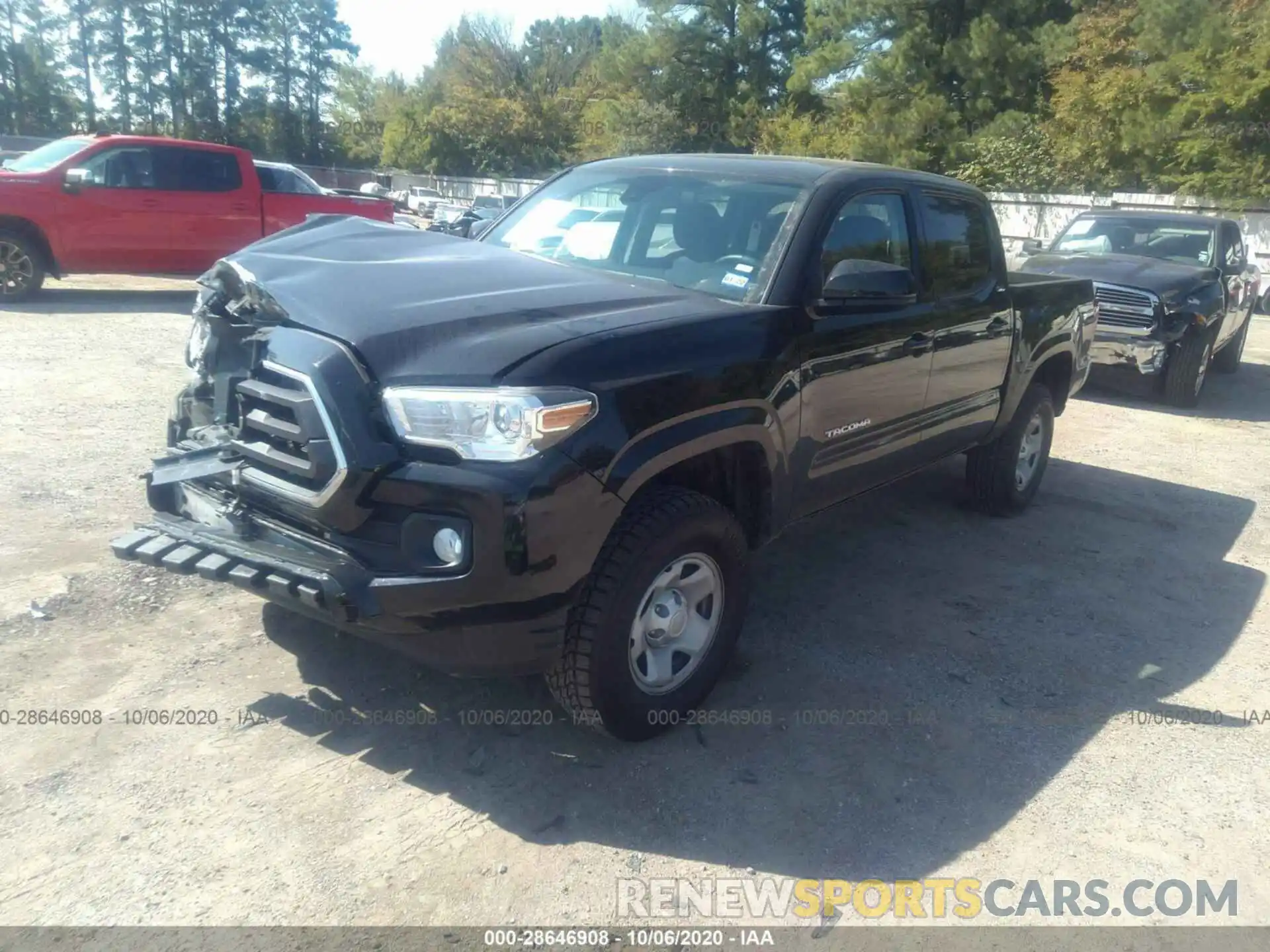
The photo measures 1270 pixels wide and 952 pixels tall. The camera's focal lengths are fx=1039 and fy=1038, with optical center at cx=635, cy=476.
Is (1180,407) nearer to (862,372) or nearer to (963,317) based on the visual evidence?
(963,317)

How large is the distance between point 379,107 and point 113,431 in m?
73.7

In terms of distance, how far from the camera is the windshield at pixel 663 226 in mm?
4129

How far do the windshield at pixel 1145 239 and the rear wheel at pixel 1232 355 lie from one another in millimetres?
1461

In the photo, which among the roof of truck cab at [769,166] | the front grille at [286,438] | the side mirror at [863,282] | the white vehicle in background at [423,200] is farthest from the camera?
the white vehicle in background at [423,200]

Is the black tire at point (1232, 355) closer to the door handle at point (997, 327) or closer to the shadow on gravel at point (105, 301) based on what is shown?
the door handle at point (997, 327)

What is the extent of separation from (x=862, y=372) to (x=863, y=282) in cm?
46

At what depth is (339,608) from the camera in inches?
115

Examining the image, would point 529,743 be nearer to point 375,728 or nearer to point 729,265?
point 375,728

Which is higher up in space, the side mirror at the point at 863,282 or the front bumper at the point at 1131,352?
the side mirror at the point at 863,282

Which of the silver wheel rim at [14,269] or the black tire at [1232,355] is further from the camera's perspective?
the black tire at [1232,355]

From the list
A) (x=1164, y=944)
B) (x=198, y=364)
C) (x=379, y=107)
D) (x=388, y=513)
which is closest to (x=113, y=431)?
(x=198, y=364)

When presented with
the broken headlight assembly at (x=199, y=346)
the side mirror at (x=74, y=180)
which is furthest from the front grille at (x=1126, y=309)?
the side mirror at (x=74, y=180)

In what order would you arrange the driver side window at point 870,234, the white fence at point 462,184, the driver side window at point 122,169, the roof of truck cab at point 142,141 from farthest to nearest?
1. the white fence at point 462,184
2. the roof of truck cab at point 142,141
3. the driver side window at point 122,169
4. the driver side window at point 870,234

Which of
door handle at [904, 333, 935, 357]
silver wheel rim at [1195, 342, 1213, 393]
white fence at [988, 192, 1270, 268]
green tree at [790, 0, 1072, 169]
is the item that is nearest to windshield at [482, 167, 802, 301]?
door handle at [904, 333, 935, 357]
